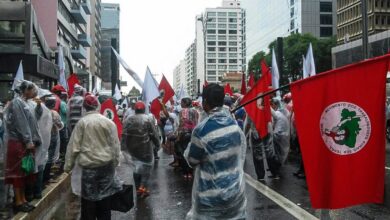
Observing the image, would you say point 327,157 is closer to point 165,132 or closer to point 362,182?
point 362,182

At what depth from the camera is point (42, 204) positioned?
707 cm

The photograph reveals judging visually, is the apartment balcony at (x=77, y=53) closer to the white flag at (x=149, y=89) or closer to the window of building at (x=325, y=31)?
the window of building at (x=325, y=31)

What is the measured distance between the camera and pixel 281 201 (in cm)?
760

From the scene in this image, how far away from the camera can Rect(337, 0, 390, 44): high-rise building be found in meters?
71.0

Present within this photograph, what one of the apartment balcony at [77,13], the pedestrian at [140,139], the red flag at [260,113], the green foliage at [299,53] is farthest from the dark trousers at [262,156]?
the apartment balcony at [77,13]

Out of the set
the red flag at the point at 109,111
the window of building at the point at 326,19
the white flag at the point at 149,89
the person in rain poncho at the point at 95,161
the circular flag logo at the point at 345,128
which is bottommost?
the person in rain poncho at the point at 95,161

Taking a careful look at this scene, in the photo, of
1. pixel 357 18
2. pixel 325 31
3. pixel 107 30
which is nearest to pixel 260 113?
pixel 357 18

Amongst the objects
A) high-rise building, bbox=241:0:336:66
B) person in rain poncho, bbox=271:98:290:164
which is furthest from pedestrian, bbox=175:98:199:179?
high-rise building, bbox=241:0:336:66

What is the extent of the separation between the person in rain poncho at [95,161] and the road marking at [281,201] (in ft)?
8.71

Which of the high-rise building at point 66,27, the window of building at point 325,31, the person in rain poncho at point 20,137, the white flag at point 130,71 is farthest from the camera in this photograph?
the window of building at point 325,31

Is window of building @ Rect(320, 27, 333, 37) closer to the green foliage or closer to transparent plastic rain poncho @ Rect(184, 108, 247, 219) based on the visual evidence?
the green foliage

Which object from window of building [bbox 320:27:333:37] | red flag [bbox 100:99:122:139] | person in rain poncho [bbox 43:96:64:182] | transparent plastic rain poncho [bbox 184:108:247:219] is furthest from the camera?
window of building [bbox 320:27:333:37]

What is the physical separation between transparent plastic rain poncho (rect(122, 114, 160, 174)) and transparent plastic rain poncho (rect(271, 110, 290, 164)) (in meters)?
3.34

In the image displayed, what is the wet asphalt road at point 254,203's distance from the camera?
6709mm
